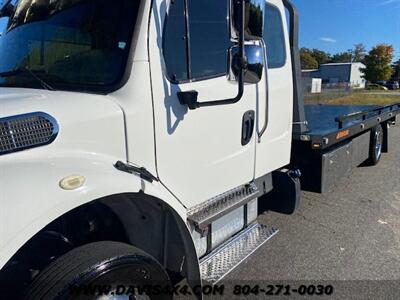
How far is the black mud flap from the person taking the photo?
13.0ft

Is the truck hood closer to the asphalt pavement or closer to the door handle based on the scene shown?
the door handle

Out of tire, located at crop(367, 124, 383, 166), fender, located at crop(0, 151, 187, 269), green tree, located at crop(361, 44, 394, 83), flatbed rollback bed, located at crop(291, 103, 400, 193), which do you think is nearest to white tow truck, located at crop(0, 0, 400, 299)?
fender, located at crop(0, 151, 187, 269)

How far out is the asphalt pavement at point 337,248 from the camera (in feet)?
11.4

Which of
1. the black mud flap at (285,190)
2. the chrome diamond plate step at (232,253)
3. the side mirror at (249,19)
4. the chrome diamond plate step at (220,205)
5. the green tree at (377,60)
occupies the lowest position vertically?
the chrome diamond plate step at (232,253)

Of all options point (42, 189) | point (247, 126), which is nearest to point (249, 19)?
point (247, 126)

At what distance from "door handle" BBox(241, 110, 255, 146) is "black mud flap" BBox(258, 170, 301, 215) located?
2.94ft

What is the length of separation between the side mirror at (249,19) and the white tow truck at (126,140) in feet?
0.04

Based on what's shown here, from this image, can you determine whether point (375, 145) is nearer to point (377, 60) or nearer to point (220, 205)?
point (220, 205)

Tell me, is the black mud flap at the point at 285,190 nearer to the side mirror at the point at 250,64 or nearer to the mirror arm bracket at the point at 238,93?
the side mirror at the point at 250,64

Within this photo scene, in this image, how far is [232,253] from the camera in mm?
3092

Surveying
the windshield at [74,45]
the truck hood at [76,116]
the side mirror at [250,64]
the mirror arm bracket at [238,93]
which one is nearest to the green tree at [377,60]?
the side mirror at [250,64]

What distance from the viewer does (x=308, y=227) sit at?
474cm

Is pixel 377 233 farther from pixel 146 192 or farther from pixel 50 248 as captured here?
pixel 50 248

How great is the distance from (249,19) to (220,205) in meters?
1.38
